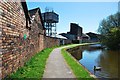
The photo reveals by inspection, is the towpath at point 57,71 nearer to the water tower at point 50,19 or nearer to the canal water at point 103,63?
the canal water at point 103,63

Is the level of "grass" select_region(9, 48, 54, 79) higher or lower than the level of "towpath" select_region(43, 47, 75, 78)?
higher

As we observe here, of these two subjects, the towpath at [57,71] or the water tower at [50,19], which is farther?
the water tower at [50,19]

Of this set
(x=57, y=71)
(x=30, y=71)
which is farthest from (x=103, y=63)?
(x=30, y=71)

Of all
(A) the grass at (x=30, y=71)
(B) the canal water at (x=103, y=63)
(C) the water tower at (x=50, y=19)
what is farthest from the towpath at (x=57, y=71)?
(C) the water tower at (x=50, y=19)

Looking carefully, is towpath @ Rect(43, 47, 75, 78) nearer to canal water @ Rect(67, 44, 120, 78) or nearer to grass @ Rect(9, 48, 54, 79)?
grass @ Rect(9, 48, 54, 79)

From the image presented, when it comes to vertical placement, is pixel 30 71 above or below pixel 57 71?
above

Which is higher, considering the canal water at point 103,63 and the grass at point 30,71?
the grass at point 30,71

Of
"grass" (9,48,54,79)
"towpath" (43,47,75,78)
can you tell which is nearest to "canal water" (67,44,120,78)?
"towpath" (43,47,75,78)

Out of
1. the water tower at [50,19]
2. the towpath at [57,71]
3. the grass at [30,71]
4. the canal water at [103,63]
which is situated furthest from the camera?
the water tower at [50,19]

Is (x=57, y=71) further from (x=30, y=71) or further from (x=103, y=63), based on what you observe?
(x=103, y=63)

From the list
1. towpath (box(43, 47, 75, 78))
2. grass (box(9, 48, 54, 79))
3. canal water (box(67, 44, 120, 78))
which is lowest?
canal water (box(67, 44, 120, 78))

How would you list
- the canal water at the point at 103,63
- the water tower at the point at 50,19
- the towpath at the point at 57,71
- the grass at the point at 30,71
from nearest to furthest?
the grass at the point at 30,71 < the towpath at the point at 57,71 < the canal water at the point at 103,63 < the water tower at the point at 50,19

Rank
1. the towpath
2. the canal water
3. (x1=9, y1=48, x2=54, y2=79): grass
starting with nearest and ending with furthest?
(x1=9, y1=48, x2=54, y2=79): grass < the towpath < the canal water

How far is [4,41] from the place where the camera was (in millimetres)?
8031
